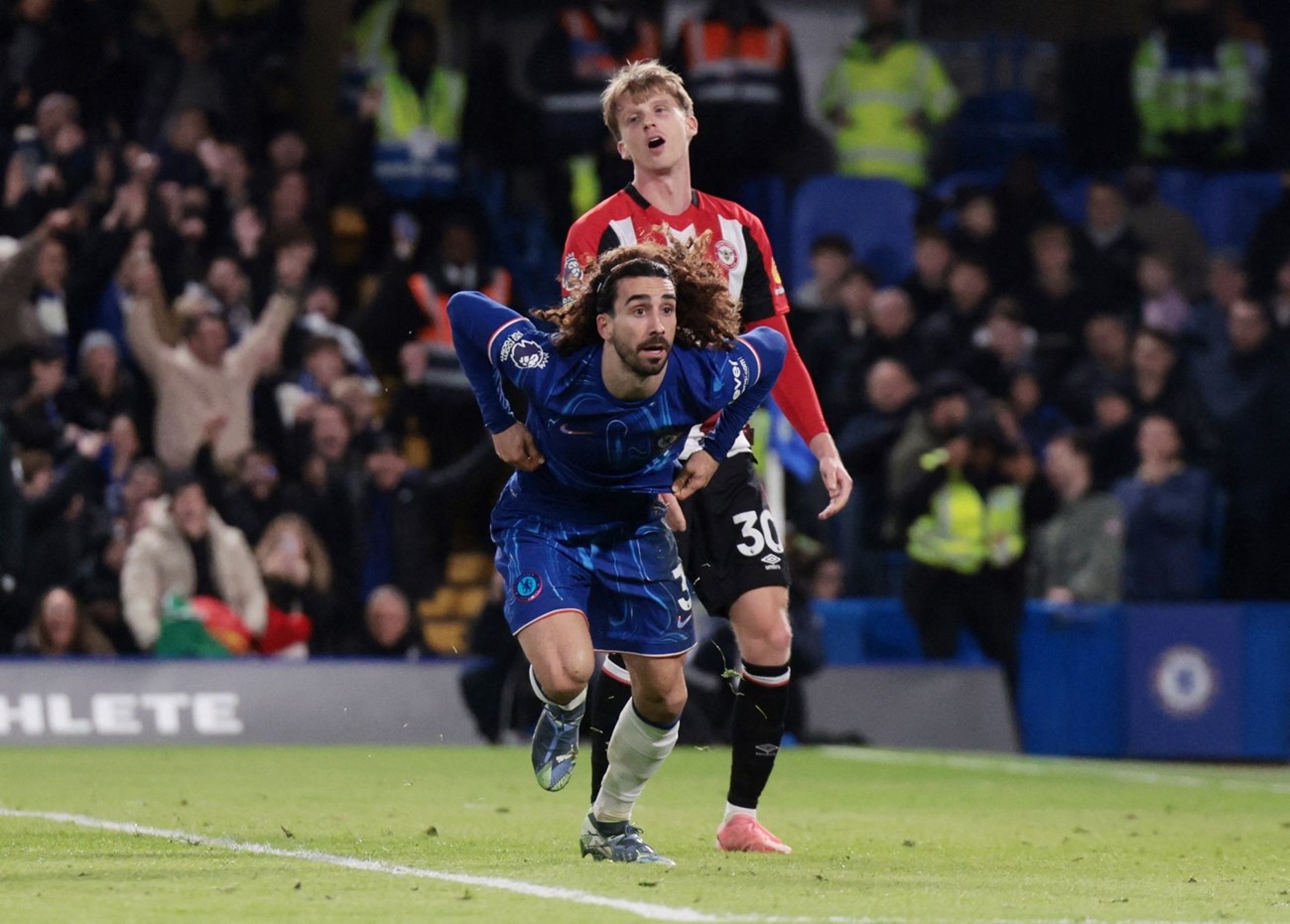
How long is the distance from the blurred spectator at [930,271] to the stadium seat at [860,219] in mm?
791

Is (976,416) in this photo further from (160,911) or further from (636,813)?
(160,911)

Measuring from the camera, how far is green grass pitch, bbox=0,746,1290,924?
6543 millimetres

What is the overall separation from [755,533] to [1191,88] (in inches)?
490

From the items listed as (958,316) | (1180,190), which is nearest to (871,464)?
(958,316)

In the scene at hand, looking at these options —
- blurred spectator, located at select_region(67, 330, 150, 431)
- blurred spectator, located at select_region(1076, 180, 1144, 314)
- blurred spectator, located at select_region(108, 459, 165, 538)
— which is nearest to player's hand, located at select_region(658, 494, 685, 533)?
blurred spectator, located at select_region(108, 459, 165, 538)

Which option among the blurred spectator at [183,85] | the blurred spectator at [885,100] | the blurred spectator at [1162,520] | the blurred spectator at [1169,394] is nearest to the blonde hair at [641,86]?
the blurred spectator at [1162,520]

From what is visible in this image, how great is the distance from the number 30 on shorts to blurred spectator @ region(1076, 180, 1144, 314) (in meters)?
10.3

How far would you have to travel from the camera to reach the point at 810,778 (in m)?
12.8

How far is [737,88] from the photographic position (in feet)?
60.5

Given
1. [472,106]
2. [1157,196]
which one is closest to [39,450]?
[472,106]

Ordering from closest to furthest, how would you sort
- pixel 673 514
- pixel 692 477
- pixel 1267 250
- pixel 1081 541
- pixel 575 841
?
pixel 692 477 → pixel 673 514 → pixel 575 841 → pixel 1081 541 → pixel 1267 250

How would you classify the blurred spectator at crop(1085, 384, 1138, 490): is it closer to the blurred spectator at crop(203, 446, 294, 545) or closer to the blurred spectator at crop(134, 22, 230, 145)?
the blurred spectator at crop(203, 446, 294, 545)

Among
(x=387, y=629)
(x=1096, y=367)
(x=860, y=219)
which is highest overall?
(x=860, y=219)

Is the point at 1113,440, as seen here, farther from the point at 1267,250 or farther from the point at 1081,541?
the point at 1267,250
